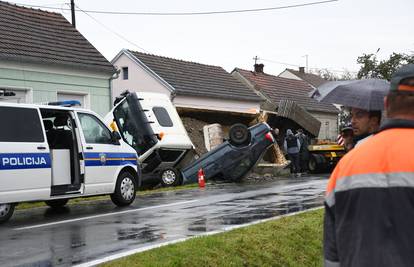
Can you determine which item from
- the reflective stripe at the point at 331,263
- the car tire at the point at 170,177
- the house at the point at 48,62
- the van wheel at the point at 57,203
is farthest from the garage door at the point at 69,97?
the reflective stripe at the point at 331,263

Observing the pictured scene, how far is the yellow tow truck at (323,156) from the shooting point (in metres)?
26.0

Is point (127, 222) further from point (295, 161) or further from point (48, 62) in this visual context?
point (295, 161)

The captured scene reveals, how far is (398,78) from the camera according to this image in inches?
113

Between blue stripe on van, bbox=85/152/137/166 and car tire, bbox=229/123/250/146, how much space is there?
6.63 meters

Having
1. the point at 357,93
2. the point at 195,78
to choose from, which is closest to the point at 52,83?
the point at 195,78

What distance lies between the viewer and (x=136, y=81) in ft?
109

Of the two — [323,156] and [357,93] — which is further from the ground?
[357,93]

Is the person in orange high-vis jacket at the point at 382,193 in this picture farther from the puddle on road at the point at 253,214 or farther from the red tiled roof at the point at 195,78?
the red tiled roof at the point at 195,78

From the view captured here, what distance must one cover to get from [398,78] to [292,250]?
518 centimetres

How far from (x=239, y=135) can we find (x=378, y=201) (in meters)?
16.7

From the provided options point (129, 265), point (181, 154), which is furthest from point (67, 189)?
point (181, 154)

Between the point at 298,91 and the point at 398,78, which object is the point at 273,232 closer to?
the point at 398,78

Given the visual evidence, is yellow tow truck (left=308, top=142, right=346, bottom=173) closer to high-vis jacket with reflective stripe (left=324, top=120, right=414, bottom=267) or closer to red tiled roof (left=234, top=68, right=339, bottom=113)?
red tiled roof (left=234, top=68, right=339, bottom=113)

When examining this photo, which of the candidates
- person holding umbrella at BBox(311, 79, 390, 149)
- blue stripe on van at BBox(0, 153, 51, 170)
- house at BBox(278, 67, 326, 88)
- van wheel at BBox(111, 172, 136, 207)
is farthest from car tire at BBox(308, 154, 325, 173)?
house at BBox(278, 67, 326, 88)
